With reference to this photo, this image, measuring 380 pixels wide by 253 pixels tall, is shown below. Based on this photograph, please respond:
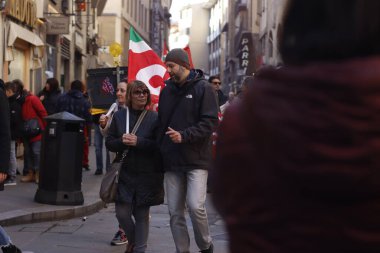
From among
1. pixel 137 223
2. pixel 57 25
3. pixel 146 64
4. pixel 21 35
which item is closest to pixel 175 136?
pixel 137 223

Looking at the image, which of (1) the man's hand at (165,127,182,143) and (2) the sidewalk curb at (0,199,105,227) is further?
(2) the sidewalk curb at (0,199,105,227)

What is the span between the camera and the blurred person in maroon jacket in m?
1.70

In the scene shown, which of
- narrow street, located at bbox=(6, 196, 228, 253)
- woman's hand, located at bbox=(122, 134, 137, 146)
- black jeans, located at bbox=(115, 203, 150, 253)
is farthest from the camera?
narrow street, located at bbox=(6, 196, 228, 253)

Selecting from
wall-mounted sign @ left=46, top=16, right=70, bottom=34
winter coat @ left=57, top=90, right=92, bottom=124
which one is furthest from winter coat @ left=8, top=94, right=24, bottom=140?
wall-mounted sign @ left=46, top=16, right=70, bottom=34

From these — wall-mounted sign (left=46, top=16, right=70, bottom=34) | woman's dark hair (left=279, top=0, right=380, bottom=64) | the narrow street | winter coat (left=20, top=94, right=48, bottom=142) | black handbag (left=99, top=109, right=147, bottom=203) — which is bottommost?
the narrow street

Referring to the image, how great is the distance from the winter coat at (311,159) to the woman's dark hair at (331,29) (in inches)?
1.2

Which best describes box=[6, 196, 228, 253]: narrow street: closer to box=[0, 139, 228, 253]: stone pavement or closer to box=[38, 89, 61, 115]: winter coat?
box=[0, 139, 228, 253]: stone pavement

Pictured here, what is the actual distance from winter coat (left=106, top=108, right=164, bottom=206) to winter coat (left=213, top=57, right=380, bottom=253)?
4.43 meters

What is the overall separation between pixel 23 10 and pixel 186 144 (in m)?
12.8

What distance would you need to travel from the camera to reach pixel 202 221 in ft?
20.1

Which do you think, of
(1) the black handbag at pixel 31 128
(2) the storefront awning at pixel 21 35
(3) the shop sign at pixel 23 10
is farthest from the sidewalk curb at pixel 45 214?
(3) the shop sign at pixel 23 10

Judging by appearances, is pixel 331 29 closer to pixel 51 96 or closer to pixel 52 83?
pixel 52 83

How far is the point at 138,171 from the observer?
6332 millimetres

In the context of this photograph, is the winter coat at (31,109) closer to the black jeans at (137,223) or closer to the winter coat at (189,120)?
the black jeans at (137,223)
